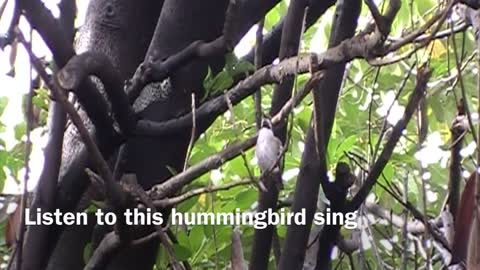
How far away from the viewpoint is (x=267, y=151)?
530 mm

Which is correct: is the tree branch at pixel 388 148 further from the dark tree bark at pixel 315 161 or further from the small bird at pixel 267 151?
the small bird at pixel 267 151

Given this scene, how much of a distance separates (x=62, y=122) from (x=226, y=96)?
14cm

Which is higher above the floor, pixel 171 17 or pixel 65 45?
pixel 171 17

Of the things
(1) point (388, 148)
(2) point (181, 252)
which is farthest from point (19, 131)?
(1) point (388, 148)

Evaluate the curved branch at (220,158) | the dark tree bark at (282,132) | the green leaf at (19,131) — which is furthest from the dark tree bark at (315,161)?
the green leaf at (19,131)

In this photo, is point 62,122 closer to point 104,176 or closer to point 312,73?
point 104,176

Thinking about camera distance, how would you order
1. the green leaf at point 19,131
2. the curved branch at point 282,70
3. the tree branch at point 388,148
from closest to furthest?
the curved branch at point 282,70
the tree branch at point 388,148
the green leaf at point 19,131

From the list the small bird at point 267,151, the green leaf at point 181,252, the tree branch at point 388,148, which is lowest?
the green leaf at point 181,252

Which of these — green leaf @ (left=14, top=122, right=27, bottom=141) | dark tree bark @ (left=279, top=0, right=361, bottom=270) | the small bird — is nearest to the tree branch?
dark tree bark @ (left=279, top=0, right=361, bottom=270)

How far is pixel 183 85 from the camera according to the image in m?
0.78

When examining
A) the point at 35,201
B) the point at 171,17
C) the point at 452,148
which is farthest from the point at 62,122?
the point at 452,148

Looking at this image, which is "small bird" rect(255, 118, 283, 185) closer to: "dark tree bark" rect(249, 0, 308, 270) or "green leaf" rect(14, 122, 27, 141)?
"dark tree bark" rect(249, 0, 308, 270)

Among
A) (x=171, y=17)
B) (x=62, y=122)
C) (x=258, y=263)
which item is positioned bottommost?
(x=258, y=263)

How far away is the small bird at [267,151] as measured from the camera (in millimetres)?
527
